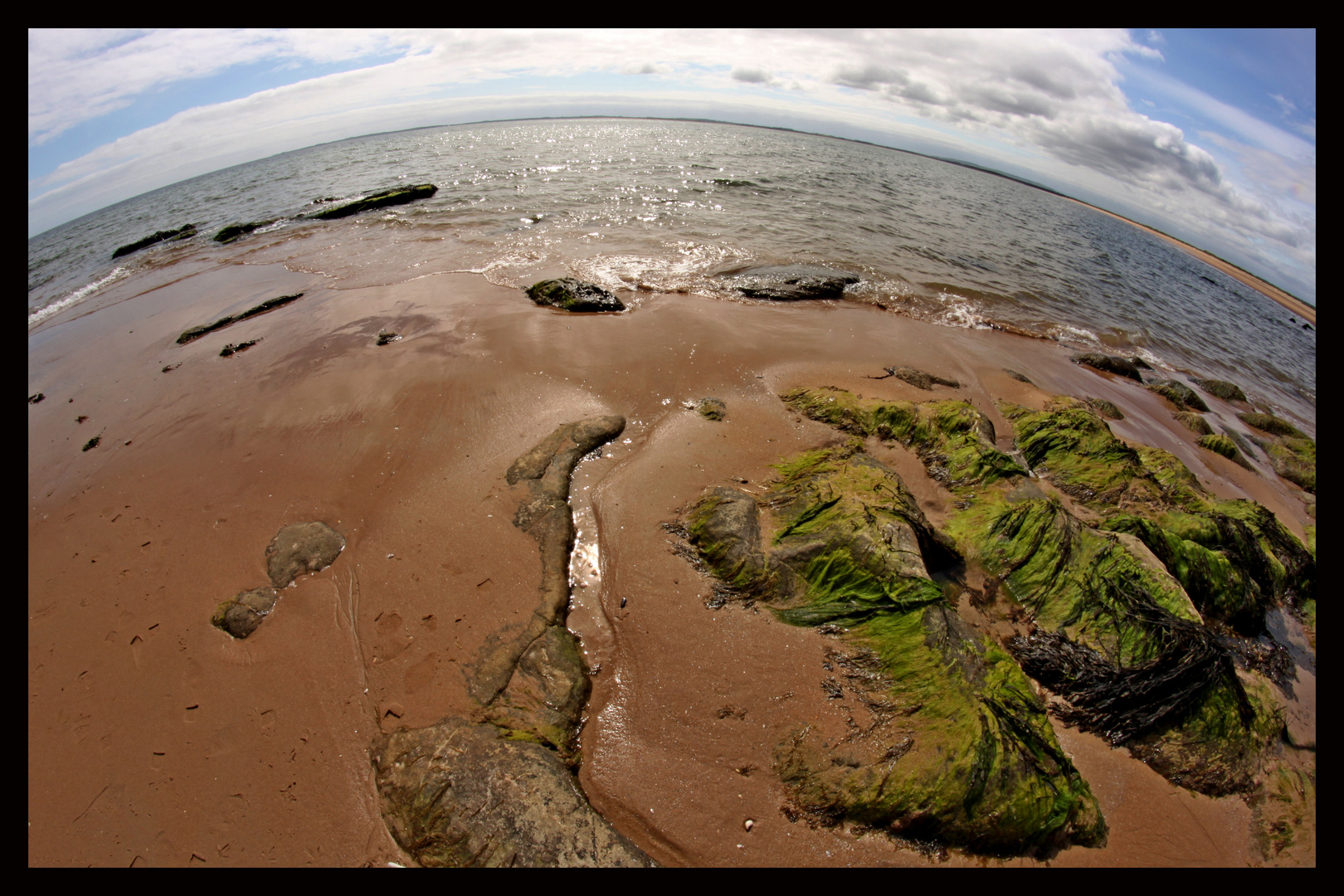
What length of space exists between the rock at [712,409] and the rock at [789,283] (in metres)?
4.93

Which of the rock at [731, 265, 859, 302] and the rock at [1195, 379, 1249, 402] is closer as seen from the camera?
the rock at [731, 265, 859, 302]

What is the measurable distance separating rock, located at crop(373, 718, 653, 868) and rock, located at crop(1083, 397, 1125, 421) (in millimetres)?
10005

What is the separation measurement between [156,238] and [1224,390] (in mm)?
35475

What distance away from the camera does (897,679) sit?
3594 millimetres

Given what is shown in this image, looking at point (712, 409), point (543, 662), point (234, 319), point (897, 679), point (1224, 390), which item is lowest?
point (234, 319)

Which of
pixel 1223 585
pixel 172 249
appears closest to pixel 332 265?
pixel 172 249

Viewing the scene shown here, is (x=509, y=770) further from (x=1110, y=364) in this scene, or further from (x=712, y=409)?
(x=1110, y=364)

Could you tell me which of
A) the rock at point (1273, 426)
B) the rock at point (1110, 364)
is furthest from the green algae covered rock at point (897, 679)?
the rock at point (1273, 426)

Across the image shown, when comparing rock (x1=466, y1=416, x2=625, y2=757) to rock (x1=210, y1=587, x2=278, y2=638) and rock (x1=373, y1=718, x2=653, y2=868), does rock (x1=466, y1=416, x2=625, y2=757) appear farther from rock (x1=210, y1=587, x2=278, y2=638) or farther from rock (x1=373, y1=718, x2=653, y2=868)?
rock (x1=210, y1=587, x2=278, y2=638)

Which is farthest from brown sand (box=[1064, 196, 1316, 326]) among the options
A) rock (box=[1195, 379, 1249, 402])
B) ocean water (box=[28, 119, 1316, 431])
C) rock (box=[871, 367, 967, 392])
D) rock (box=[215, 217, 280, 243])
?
rock (box=[215, 217, 280, 243])

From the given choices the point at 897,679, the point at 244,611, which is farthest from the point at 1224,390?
the point at 244,611

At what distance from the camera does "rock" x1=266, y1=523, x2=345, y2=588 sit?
174 inches

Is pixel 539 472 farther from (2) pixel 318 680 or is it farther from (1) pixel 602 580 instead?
(2) pixel 318 680

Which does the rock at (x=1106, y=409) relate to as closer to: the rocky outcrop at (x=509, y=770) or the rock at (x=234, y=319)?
the rocky outcrop at (x=509, y=770)
